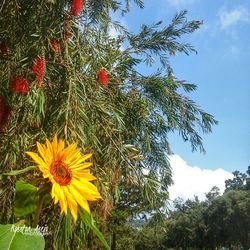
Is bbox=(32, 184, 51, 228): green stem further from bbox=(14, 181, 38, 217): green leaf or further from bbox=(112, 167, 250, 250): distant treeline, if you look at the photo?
bbox=(112, 167, 250, 250): distant treeline

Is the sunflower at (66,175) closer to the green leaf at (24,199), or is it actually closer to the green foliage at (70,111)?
the green leaf at (24,199)

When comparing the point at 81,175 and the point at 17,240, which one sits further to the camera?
the point at 81,175

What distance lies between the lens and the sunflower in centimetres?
50

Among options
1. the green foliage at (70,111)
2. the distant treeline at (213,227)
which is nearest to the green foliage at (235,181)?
the distant treeline at (213,227)

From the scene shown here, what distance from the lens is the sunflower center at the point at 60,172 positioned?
0.52 meters

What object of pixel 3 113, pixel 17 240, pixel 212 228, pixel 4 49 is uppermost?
pixel 212 228

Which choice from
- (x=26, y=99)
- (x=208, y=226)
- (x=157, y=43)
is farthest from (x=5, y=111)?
(x=208, y=226)

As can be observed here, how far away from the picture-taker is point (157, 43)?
3234mm

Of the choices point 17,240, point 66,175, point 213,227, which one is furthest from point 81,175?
point 213,227

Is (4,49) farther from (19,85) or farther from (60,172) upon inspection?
(60,172)

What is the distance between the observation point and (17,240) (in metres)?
0.38

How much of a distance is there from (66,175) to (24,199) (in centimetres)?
10

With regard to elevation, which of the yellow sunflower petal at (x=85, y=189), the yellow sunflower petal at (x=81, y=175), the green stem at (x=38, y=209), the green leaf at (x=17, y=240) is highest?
the yellow sunflower petal at (x=81, y=175)

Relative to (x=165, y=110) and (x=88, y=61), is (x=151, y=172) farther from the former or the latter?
(x=88, y=61)
